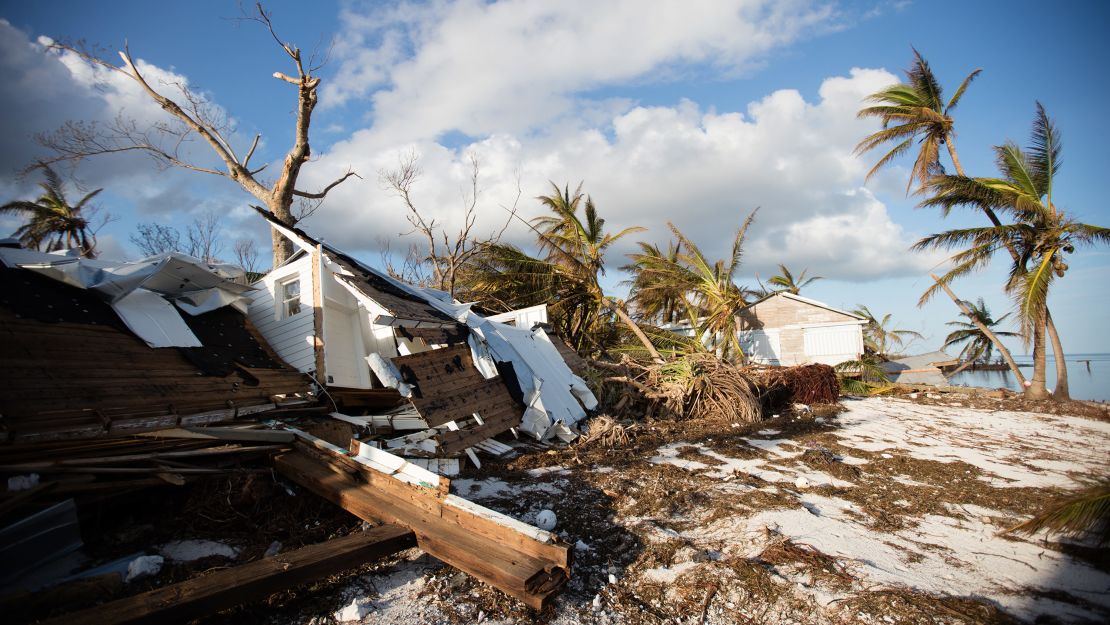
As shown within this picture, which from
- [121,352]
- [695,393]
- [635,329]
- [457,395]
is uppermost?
[121,352]

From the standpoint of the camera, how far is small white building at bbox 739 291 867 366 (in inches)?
803

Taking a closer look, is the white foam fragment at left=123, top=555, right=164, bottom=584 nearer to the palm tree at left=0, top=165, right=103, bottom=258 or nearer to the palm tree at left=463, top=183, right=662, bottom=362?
the palm tree at left=463, top=183, right=662, bottom=362

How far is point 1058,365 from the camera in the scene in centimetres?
1420

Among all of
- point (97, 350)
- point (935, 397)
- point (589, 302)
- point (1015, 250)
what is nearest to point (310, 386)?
point (97, 350)

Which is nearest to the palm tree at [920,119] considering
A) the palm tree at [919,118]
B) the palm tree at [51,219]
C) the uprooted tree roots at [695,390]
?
the palm tree at [919,118]

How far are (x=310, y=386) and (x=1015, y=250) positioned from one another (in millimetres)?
19716

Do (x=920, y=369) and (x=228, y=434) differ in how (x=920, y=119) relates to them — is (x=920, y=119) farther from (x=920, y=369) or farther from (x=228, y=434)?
(x=228, y=434)

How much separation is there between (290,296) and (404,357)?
142 inches

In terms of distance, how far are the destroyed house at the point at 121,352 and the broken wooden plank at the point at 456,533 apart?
181 centimetres

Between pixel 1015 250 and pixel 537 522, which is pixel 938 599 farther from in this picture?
pixel 1015 250

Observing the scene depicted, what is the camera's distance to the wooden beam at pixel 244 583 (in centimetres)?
237

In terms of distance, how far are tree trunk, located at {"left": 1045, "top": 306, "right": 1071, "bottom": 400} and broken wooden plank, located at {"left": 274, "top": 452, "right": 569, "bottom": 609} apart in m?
18.3

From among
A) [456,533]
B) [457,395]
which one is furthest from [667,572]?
[457,395]

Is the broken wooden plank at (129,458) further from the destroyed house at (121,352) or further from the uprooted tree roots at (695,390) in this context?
the uprooted tree roots at (695,390)
